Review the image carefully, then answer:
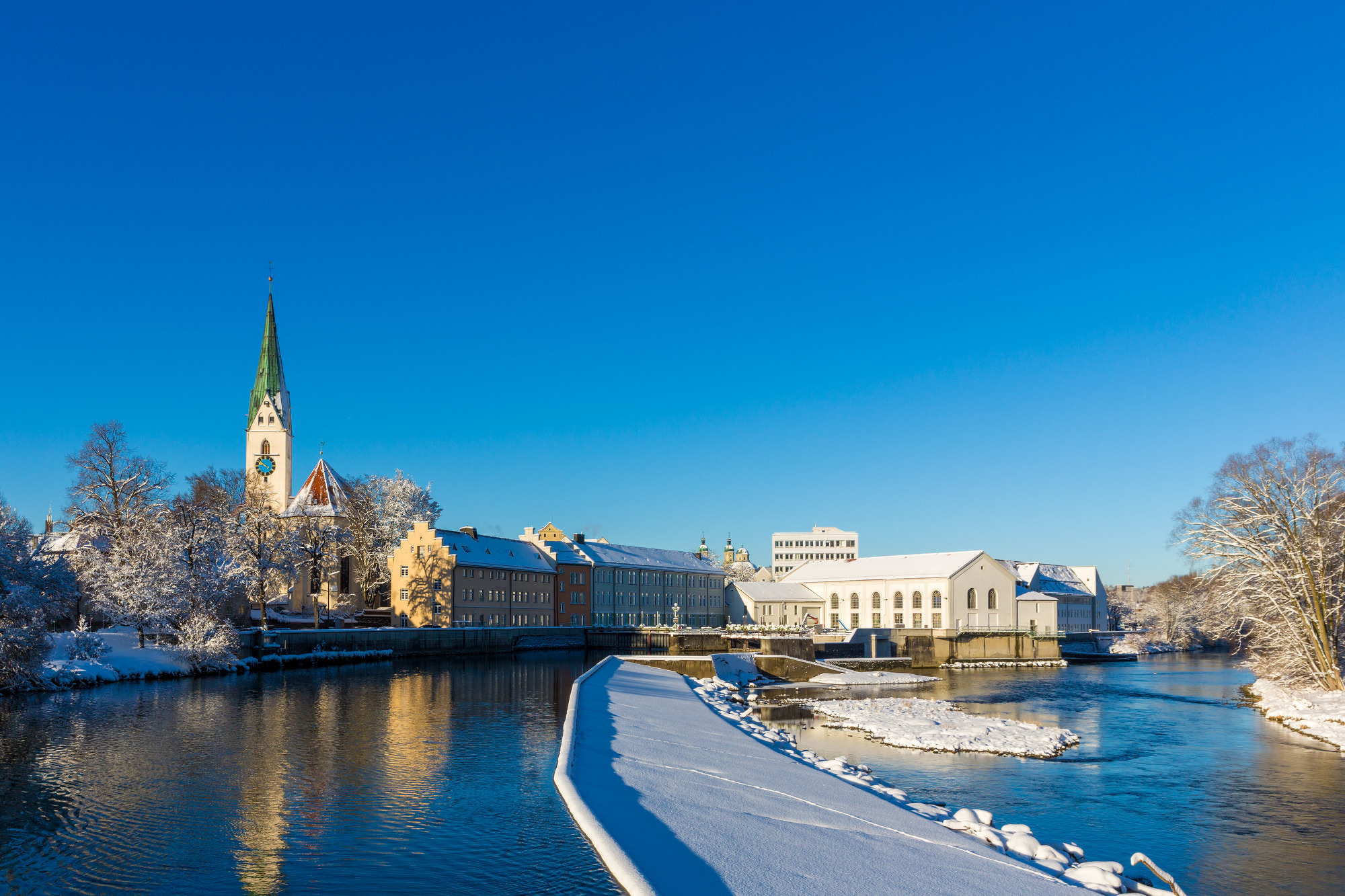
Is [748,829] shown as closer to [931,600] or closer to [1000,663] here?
[1000,663]

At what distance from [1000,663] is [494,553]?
5129 centimetres

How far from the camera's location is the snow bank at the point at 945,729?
31938mm

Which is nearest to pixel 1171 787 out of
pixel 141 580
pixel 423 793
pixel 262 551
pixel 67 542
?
pixel 423 793

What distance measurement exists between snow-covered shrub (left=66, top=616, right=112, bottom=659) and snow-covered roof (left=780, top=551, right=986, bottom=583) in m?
78.2

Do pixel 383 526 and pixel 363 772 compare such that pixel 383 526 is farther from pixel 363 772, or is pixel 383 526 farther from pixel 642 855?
pixel 642 855

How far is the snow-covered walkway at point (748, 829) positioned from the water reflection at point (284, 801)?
2.43 ft

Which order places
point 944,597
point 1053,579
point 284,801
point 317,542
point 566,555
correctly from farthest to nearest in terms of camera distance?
point 1053,579
point 566,555
point 944,597
point 317,542
point 284,801

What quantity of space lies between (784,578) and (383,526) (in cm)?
5491

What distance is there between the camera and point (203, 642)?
180 ft

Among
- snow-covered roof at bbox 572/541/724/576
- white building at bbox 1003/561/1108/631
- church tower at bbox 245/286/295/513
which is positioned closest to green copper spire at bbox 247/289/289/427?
church tower at bbox 245/286/295/513

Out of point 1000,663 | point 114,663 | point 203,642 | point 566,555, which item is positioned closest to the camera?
point 114,663

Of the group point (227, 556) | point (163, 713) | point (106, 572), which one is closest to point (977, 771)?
point (163, 713)

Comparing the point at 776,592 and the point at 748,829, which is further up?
the point at 748,829

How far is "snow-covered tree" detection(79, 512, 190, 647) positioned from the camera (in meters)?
54.0
